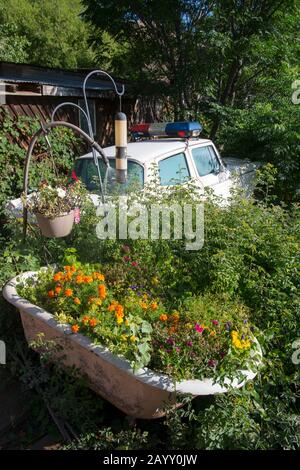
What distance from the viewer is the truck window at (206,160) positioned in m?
5.48

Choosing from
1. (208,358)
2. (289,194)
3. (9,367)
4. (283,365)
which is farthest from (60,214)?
(289,194)

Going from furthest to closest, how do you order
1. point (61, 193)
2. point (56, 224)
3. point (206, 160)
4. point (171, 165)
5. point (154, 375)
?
1. point (206, 160)
2. point (171, 165)
3. point (61, 193)
4. point (56, 224)
5. point (154, 375)

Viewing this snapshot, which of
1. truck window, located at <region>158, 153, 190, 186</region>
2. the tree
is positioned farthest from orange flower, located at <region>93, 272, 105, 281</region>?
the tree

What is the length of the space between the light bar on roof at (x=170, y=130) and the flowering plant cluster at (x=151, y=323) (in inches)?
122

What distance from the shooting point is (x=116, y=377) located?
251 centimetres

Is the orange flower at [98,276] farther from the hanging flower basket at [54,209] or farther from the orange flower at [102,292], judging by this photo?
the hanging flower basket at [54,209]

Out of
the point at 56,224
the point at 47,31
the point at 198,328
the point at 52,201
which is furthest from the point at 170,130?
the point at 47,31

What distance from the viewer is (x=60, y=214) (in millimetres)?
3174

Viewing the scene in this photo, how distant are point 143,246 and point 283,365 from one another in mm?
1422

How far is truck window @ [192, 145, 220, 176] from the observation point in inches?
216

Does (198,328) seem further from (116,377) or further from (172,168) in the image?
(172,168)

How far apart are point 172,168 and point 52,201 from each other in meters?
2.24

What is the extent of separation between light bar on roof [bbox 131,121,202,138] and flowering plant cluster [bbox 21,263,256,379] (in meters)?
3.09

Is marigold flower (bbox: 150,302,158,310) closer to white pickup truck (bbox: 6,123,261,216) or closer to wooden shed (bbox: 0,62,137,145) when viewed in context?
white pickup truck (bbox: 6,123,261,216)
